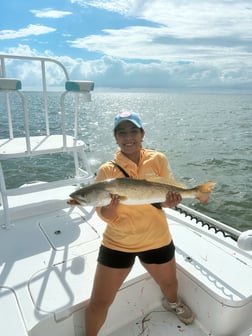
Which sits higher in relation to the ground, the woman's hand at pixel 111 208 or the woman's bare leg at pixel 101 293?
the woman's hand at pixel 111 208

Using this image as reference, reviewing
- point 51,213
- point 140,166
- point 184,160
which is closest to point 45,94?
point 51,213

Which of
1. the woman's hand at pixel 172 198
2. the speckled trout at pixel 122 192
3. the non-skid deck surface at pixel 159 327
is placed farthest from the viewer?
the non-skid deck surface at pixel 159 327

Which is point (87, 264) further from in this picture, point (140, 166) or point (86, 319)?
point (140, 166)

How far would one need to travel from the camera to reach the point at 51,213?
362 cm

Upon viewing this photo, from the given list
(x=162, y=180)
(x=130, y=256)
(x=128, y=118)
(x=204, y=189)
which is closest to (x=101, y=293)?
(x=130, y=256)

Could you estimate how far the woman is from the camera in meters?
2.07

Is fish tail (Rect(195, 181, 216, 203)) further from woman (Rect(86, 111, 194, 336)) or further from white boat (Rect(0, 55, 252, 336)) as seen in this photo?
white boat (Rect(0, 55, 252, 336))

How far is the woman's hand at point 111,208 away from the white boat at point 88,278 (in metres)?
0.67

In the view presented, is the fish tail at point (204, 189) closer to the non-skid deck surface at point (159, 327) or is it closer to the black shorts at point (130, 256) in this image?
the black shorts at point (130, 256)

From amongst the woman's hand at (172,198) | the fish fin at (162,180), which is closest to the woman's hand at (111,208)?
the fish fin at (162,180)

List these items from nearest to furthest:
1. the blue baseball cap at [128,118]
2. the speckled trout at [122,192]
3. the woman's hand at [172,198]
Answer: the speckled trout at [122,192], the woman's hand at [172,198], the blue baseball cap at [128,118]

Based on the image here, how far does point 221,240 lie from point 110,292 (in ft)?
4.35

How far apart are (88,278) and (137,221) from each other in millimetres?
703

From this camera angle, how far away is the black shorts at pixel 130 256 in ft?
6.86
